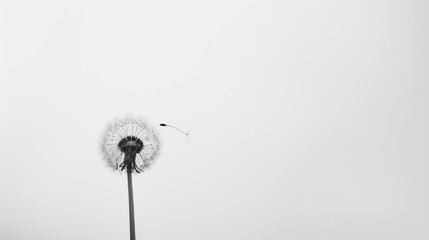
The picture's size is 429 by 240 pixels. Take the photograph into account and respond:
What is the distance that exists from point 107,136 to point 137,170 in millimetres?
3826

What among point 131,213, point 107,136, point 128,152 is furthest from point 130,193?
point 107,136

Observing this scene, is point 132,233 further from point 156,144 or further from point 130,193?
point 156,144

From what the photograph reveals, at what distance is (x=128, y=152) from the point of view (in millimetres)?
30609

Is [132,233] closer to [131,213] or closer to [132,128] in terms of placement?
[131,213]

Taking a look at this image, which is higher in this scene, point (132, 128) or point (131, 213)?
point (132, 128)

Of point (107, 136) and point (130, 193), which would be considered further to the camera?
point (107, 136)

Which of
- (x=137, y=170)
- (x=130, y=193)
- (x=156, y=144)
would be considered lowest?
(x=130, y=193)

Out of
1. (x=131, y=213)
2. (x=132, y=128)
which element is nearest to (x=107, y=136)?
(x=132, y=128)

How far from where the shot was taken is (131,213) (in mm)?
28016

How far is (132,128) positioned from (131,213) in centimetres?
674

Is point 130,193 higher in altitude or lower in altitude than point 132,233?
higher

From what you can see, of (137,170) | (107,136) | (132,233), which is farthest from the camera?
(107,136)

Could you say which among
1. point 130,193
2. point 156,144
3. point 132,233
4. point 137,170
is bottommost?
point 132,233

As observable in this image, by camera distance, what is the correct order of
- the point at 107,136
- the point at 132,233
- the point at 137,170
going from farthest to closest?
1. the point at 107,136
2. the point at 137,170
3. the point at 132,233
